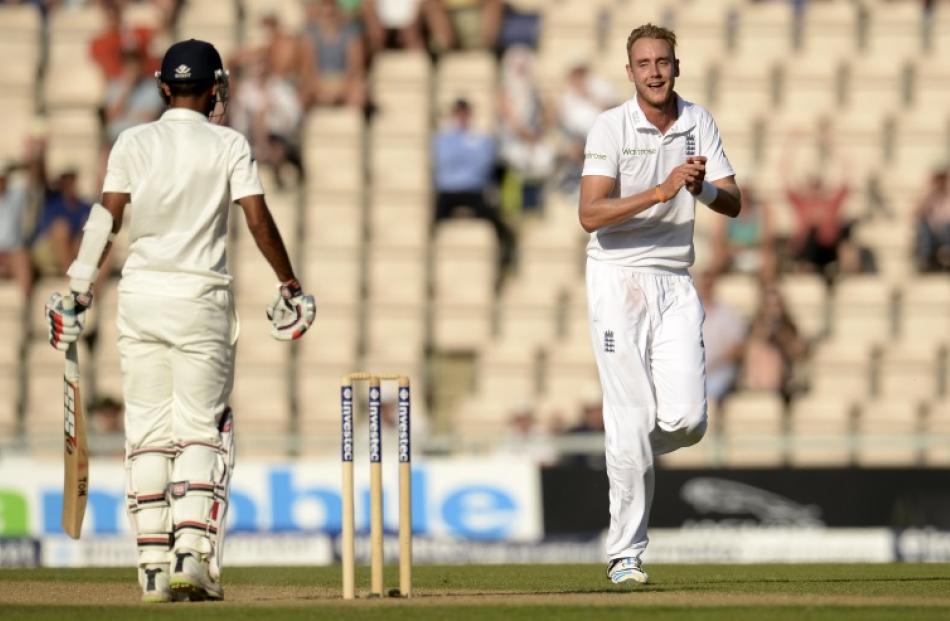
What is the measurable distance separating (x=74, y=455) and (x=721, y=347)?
813cm

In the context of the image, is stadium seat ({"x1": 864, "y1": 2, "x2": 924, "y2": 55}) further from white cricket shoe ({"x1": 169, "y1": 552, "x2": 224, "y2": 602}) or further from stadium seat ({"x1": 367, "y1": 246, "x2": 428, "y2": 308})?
white cricket shoe ({"x1": 169, "y1": 552, "x2": 224, "y2": 602})

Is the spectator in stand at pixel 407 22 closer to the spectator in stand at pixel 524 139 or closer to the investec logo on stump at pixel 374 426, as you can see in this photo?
the spectator in stand at pixel 524 139

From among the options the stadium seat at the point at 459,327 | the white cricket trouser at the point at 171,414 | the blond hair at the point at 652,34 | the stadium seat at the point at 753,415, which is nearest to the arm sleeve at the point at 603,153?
the blond hair at the point at 652,34

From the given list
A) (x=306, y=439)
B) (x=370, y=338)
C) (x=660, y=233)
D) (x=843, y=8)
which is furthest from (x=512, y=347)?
(x=660, y=233)

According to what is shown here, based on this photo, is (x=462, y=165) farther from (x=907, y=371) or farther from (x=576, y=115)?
(x=907, y=371)

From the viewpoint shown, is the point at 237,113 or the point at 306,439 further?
the point at 237,113

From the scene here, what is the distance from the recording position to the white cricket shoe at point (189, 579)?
711cm

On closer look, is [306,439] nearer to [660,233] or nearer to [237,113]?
[237,113]

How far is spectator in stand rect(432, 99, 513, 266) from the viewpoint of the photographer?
16.7 meters

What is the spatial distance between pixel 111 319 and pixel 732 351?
16.1ft

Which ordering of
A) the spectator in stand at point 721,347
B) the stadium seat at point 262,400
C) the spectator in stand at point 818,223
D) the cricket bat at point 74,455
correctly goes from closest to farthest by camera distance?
the cricket bat at point 74,455 < the spectator in stand at point 721,347 < the stadium seat at point 262,400 < the spectator in stand at point 818,223

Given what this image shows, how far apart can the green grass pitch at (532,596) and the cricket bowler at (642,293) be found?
467 mm

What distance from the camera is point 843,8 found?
18453mm

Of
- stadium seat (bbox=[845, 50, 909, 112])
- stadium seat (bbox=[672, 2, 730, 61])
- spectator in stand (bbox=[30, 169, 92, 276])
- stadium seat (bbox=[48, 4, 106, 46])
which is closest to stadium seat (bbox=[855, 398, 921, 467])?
stadium seat (bbox=[845, 50, 909, 112])
